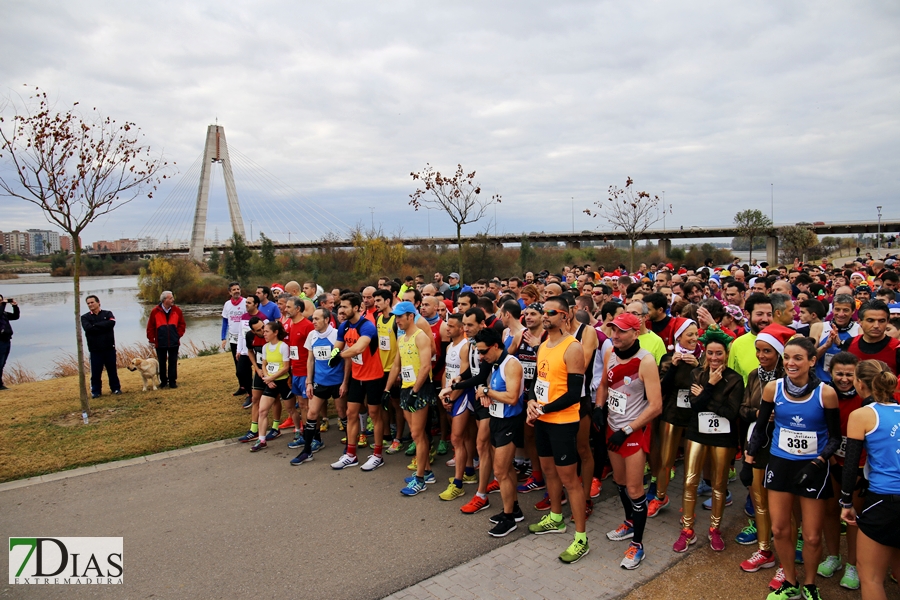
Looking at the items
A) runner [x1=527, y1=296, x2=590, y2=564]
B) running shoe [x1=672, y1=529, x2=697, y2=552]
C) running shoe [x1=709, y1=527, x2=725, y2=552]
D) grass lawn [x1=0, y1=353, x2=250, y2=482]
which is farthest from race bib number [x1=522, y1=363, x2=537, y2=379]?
grass lawn [x1=0, y1=353, x2=250, y2=482]

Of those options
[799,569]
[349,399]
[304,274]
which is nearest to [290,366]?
[349,399]

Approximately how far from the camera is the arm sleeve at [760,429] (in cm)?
360

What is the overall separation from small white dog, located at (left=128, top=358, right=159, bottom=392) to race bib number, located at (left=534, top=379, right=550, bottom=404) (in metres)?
8.24

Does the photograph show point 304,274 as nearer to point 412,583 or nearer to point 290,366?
point 290,366

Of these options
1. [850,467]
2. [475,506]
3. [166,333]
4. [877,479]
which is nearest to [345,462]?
[475,506]

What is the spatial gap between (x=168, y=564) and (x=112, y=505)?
1.59m

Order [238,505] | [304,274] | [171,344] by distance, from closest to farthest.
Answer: [238,505]
[171,344]
[304,274]

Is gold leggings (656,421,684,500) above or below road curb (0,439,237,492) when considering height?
above

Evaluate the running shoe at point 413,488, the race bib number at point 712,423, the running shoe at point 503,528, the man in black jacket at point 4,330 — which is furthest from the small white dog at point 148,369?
the race bib number at point 712,423

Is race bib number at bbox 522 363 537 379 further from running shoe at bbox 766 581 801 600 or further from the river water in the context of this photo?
the river water

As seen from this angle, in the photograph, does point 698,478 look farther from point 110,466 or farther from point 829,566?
point 110,466

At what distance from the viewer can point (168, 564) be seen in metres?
4.26

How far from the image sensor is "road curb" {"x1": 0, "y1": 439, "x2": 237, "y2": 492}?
5938 millimetres

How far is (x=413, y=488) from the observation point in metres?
5.46
